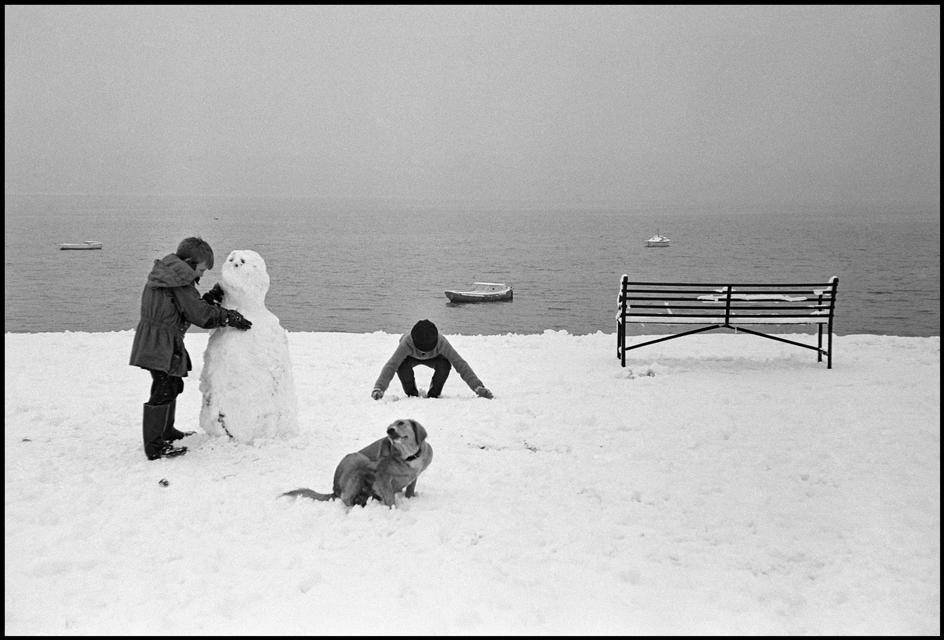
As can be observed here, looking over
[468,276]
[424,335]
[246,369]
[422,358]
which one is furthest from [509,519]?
[468,276]

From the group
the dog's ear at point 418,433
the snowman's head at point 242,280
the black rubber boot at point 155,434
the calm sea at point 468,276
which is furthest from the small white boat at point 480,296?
the dog's ear at point 418,433

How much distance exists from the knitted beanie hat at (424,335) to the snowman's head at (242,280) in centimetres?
228

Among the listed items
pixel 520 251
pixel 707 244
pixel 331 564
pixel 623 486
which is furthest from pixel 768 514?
pixel 707 244

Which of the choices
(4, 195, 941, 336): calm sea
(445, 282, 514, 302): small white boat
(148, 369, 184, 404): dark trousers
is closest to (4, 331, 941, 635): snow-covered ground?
(148, 369, 184, 404): dark trousers

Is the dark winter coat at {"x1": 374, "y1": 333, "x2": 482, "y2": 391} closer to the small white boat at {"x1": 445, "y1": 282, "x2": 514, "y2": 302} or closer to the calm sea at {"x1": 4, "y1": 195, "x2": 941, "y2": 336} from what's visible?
the calm sea at {"x1": 4, "y1": 195, "x2": 941, "y2": 336}

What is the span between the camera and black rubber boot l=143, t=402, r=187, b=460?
6371 millimetres

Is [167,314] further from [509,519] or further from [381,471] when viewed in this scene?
[509,519]

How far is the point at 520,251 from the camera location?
8244cm

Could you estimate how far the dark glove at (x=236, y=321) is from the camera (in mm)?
6438

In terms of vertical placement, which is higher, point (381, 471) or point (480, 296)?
point (381, 471)

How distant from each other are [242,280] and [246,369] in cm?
81

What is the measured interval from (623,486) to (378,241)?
9551cm

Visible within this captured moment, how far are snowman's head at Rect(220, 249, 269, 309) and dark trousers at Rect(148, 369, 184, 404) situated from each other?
0.85 m

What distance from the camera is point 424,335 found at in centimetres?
866
